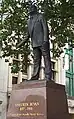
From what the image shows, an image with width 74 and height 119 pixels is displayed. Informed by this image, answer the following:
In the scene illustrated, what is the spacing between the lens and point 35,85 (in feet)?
28.7

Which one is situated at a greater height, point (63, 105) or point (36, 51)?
point (36, 51)

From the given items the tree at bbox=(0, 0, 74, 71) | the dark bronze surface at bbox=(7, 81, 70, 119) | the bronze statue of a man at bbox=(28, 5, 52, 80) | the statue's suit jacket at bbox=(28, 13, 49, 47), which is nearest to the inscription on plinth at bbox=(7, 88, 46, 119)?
the dark bronze surface at bbox=(7, 81, 70, 119)

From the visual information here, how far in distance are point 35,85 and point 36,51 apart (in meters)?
1.40

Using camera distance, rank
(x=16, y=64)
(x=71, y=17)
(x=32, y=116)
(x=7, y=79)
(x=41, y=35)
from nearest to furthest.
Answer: (x=32, y=116) < (x=41, y=35) < (x=71, y=17) < (x=16, y=64) < (x=7, y=79)

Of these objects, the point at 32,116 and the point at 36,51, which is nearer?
the point at 32,116

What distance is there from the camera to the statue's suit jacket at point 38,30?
31.5 ft

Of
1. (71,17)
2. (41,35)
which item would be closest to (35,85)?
(41,35)

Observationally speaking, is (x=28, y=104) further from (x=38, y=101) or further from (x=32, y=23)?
(x=32, y=23)

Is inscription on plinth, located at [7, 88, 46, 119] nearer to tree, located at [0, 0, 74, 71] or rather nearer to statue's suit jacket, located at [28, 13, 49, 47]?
statue's suit jacket, located at [28, 13, 49, 47]

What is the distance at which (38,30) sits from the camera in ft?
32.0

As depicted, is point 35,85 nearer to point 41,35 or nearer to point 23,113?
point 23,113

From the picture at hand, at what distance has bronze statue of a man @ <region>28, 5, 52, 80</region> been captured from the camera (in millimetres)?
9469

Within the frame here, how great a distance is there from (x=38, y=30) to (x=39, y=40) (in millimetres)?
350

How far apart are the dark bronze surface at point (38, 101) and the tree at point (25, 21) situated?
6340 mm
